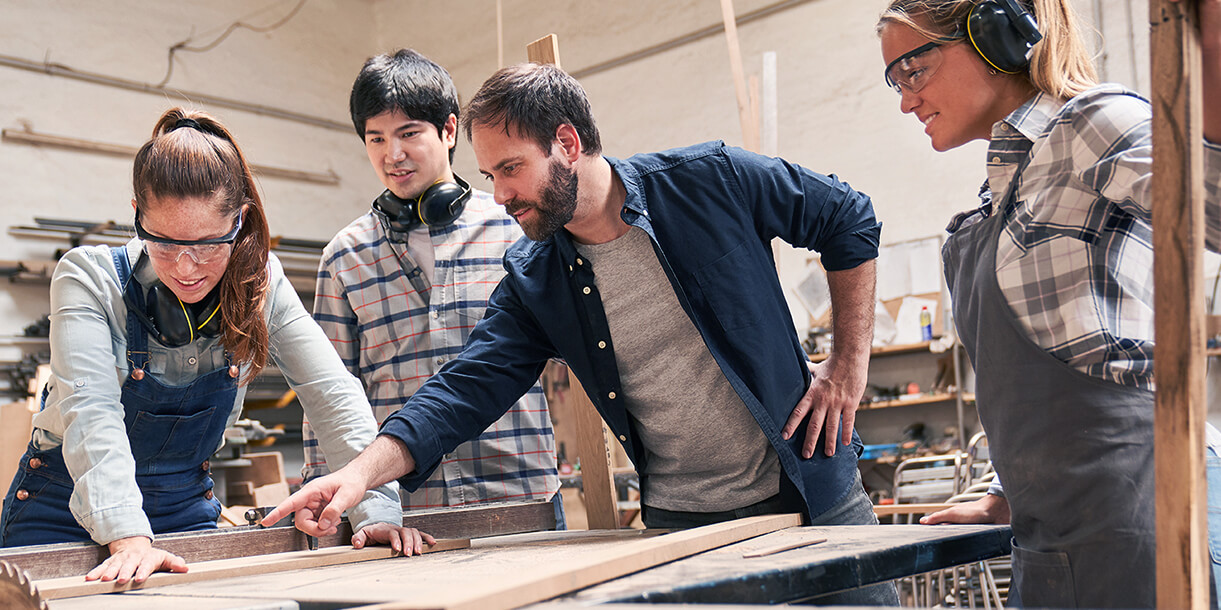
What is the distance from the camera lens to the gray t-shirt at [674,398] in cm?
188

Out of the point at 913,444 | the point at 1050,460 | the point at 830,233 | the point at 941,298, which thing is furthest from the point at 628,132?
the point at 1050,460

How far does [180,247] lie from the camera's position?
1.81 m

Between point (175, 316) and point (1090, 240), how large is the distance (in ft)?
5.40

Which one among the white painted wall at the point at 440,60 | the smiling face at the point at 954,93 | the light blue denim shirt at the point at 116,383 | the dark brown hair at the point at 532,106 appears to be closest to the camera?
the smiling face at the point at 954,93

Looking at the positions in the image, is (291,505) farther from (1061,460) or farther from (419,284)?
(1061,460)

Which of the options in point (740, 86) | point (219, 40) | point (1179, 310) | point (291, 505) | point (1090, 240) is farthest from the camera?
point (219, 40)

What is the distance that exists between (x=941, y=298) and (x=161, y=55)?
7.91m

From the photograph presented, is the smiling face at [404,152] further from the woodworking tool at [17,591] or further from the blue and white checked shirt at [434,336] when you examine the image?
the woodworking tool at [17,591]

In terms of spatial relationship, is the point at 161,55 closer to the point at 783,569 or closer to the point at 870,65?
the point at 870,65

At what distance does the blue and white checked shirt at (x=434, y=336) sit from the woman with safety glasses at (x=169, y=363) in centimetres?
40

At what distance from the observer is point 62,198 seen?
8664 mm

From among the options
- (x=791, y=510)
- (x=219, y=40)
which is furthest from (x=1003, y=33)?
(x=219, y=40)

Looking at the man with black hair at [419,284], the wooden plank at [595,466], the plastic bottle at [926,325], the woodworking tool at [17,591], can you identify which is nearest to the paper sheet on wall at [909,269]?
the plastic bottle at [926,325]

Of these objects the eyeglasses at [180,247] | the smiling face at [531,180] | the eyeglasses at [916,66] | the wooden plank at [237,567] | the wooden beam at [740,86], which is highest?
the wooden beam at [740,86]
